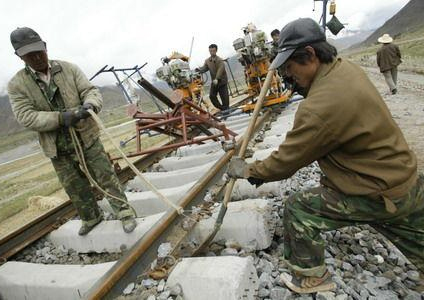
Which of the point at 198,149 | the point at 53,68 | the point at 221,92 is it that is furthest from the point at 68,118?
the point at 221,92

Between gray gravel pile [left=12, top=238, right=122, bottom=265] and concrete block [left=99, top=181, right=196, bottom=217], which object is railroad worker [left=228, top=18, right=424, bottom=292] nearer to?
concrete block [left=99, top=181, right=196, bottom=217]

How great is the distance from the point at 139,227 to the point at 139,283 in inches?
33.4

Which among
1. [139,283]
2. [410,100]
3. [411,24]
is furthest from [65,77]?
[411,24]

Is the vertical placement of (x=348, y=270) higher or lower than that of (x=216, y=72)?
lower

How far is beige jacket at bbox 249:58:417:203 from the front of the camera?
1950 millimetres

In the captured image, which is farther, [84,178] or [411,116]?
[411,116]

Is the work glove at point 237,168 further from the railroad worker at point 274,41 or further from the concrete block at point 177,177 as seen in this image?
the railroad worker at point 274,41

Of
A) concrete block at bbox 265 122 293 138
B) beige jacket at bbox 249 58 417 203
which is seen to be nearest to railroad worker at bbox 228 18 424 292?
beige jacket at bbox 249 58 417 203

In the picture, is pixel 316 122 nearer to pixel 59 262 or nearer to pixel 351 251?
pixel 351 251

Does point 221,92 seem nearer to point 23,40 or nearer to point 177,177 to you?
point 177,177

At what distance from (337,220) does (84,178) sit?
8.66 ft

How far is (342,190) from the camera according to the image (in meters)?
2.15

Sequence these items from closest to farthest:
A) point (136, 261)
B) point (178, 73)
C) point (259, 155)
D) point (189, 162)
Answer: point (136, 261)
point (259, 155)
point (189, 162)
point (178, 73)

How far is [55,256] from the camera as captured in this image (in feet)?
11.9
